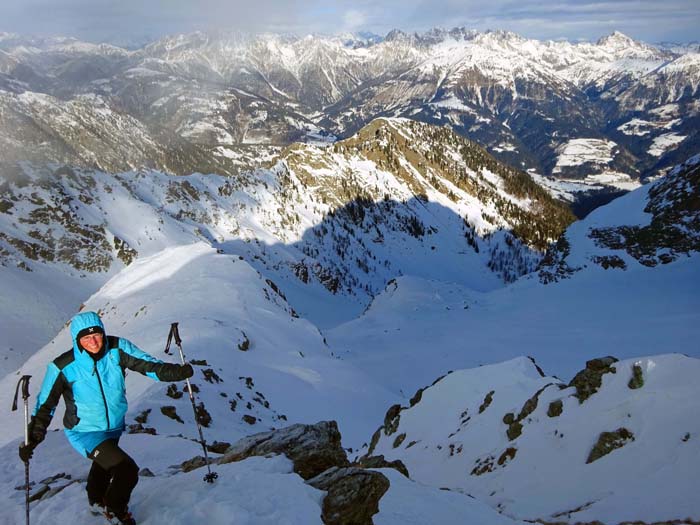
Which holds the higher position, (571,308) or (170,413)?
A: (571,308)

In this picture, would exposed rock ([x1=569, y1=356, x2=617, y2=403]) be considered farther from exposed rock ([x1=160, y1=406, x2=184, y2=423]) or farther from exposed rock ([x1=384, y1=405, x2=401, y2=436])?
exposed rock ([x1=160, y1=406, x2=184, y2=423])

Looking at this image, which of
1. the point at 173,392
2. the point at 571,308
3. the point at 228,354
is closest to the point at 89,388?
the point at 173,392

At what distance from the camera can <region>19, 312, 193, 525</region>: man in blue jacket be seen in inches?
294

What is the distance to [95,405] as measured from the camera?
25.5ft

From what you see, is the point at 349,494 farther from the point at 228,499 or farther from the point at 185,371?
the point at 185,371

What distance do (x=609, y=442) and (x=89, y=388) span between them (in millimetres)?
15226

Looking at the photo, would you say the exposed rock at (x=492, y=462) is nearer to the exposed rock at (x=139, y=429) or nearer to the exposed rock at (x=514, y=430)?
the exposed rock at (x=514, y=430)

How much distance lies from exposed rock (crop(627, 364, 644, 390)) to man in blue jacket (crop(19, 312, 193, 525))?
52.4ft

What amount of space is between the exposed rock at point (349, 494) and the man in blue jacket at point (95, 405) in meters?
3.61

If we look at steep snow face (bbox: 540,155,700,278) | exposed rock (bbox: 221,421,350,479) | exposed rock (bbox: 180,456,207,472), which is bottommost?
exposed rock (bbox: 180,456,207,472)

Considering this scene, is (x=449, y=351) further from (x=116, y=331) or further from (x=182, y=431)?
(x=182, y=431)

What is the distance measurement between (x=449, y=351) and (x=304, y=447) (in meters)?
45.3

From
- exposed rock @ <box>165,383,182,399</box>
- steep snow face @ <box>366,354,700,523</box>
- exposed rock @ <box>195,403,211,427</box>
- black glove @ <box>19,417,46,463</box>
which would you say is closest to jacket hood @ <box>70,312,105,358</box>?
black glove @ <box>19,417,46,463</box>

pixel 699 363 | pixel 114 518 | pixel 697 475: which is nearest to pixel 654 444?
pixel 697 475
